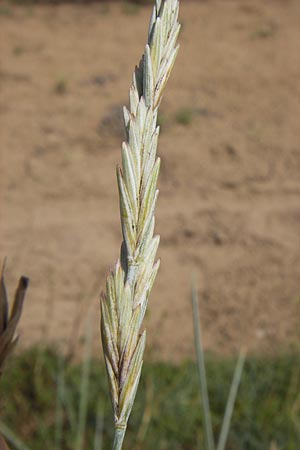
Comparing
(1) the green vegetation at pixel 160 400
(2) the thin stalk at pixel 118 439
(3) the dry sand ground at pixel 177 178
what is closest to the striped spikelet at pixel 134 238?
(2) the thin stalk at pixel 118 439

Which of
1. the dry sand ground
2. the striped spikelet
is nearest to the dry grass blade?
the striped spikelet

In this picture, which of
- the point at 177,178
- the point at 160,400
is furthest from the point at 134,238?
the point at 177,178

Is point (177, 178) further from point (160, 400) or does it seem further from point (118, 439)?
point (118, 439)

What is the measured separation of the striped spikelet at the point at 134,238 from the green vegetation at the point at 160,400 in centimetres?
173

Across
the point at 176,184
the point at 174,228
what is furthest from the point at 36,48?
the point at 174,228

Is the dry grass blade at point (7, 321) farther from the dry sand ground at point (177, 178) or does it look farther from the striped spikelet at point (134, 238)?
the dry sand ground at point (177, 178)

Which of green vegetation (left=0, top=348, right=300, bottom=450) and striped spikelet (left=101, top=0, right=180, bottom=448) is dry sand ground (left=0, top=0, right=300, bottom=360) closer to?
green vegetation (left=0, top=348, right=300, bottom=450)

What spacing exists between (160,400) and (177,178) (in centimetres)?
233

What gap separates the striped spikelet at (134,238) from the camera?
1.04ft

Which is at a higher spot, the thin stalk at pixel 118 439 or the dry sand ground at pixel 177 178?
the thin stalk at pixel 118 439

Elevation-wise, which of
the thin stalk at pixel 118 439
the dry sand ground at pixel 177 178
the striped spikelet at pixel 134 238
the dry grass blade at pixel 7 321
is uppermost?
the striped spikelet at pixel 134 238

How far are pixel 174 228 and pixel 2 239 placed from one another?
93cm

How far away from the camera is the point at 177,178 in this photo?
14.8 ft

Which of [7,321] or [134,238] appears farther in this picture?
[7,321]
